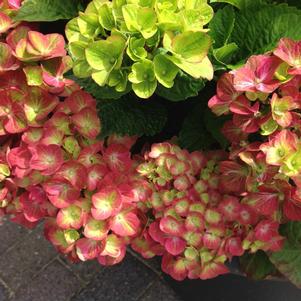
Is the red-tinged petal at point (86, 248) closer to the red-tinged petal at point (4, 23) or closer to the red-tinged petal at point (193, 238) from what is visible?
the red-tinged petal at point (193, 238)

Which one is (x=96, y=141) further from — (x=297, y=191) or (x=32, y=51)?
(x=297, y=191)

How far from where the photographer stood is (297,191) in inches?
27.6

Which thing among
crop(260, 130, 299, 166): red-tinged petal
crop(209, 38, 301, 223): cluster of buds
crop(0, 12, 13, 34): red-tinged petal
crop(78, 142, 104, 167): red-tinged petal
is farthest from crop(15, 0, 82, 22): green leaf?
crop(260, 130, 299, 166): red-tinged petal

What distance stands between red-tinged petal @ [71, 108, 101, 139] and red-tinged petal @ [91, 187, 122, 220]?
10 centimetres

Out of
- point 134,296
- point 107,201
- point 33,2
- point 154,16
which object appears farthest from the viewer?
point 134,296

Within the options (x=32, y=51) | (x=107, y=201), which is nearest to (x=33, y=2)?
(x=32, y=51)

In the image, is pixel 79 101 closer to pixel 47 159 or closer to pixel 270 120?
pixel 47 159

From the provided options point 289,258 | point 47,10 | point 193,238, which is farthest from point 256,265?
point 47,10

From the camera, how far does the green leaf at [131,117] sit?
2.83 feet

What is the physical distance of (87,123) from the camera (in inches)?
32.9

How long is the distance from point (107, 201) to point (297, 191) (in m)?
0.28

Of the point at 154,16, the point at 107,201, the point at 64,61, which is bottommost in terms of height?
the point at 107,201

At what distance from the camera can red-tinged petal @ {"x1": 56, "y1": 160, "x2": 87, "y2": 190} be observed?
82 centimetres

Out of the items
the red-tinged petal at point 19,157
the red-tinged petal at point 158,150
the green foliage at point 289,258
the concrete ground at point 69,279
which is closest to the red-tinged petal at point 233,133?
the red-tinged petal at point 158,150
